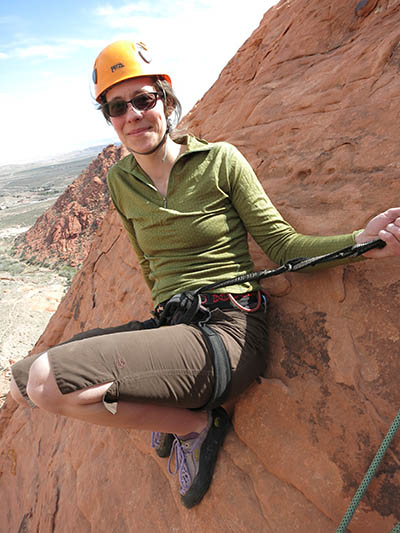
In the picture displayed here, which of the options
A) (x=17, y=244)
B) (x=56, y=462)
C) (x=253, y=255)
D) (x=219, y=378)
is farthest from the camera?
(x=17, y=244)

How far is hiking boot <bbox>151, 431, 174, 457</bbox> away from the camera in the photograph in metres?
2.19

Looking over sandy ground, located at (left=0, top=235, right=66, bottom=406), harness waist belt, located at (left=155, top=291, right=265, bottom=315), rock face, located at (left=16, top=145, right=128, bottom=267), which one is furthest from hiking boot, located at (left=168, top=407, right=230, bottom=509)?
rock face, located at (left=16, top=145, right=128, bottom=267)

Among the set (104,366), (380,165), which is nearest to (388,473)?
(104,366)

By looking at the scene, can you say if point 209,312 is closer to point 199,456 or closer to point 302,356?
point 302,356

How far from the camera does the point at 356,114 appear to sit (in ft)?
8.50

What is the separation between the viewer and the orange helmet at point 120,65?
200 cm

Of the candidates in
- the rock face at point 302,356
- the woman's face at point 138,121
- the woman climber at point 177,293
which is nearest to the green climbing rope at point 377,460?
the rock face at point 302,356

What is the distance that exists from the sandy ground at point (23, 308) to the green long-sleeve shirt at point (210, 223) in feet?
20.1

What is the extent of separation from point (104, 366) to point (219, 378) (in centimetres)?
51

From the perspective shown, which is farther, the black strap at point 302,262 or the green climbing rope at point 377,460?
the black strap at point 302,262

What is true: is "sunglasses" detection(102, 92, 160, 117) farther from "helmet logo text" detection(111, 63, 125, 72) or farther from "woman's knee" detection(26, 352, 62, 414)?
"woman's knee" detection(26, 352, 62, 414)

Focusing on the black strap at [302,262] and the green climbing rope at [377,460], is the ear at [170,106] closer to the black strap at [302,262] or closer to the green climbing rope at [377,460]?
the black strap at [302,262]

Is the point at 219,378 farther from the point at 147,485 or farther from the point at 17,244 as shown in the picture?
the point at 17,244

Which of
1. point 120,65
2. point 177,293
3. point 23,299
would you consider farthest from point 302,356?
point 23,299
